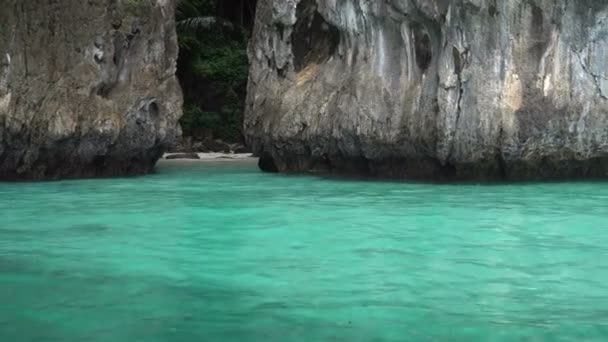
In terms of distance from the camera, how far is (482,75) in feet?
42.3

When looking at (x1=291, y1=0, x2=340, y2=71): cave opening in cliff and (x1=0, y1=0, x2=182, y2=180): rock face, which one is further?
(x1=291, y1=0, x2=340, y2=71): cave opening in cliff

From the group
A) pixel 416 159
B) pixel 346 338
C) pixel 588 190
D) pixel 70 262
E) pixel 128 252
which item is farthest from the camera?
pixel 416 159

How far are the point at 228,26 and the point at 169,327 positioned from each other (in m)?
25.8

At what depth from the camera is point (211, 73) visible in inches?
1104

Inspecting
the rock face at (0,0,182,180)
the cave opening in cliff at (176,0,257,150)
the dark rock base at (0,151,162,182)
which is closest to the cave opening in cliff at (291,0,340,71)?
the rock face at (0,0,182,180)

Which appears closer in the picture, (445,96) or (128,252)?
(128,252)

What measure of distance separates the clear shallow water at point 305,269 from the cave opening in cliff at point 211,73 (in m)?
18.0

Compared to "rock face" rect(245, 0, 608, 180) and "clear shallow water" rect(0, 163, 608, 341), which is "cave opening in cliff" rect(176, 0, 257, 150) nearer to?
"rock face" rect(245, 0, 608, 180)

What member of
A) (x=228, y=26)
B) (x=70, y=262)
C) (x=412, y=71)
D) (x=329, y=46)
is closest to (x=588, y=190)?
(x=412, y=71)

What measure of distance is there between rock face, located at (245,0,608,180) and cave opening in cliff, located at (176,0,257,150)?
513 inches

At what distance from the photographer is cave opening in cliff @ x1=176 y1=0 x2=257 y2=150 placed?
28062 mm

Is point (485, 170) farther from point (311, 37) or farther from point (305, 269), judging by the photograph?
point (305, 269)

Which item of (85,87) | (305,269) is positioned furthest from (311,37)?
(305,269)

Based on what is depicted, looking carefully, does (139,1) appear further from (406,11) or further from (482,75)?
(482,75)
